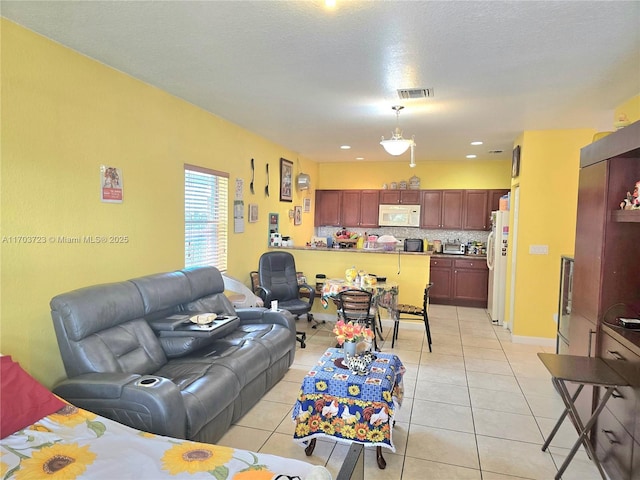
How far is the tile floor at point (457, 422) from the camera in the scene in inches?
101

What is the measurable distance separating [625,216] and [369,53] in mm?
1963

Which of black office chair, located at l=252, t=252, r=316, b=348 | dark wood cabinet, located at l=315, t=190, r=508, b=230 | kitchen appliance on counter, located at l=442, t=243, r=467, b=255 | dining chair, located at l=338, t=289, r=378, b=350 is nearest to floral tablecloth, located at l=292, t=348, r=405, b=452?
dining chair, located at l=338, t=289, r=378, b=350

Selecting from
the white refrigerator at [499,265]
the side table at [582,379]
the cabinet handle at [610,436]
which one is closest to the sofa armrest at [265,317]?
the side table at [582,379]

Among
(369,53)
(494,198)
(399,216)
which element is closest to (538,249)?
(494,198)

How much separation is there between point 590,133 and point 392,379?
4.21 m

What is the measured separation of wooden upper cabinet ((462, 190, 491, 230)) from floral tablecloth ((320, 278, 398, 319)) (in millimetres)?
3291

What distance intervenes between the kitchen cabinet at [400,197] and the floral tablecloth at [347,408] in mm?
5578

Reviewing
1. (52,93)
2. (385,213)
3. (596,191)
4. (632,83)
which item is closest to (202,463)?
(52,93)

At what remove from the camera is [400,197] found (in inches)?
313

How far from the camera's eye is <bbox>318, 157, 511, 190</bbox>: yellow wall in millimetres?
7496

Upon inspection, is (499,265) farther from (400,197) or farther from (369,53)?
(369,53)

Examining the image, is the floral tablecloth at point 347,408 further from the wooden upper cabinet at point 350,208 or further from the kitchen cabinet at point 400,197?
the wooden upper cabinet at point 350,208

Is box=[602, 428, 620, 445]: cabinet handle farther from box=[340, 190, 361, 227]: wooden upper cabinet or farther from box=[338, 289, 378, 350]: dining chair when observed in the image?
box=[340, 190, 361, 227]: wooden upper cabinet

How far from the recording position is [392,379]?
2748 millimetres
